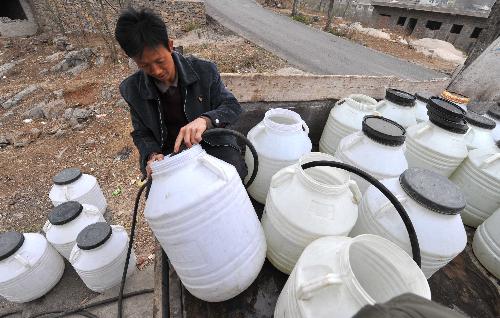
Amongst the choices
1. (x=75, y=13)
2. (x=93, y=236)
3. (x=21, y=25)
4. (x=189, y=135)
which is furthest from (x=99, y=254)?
(x=21, y=25)

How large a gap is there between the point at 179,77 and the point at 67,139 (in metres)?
5.36

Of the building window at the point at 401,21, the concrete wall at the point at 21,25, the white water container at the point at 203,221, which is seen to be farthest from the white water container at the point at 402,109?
the building window at the point at 401,21

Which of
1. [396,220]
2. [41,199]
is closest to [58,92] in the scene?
[41,199]

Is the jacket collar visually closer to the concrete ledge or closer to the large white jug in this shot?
the concrete ledge

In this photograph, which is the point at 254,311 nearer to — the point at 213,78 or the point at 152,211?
the point at 152,211

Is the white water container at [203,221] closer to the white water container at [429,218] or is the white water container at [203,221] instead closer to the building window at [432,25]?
the white water container at [429,218]

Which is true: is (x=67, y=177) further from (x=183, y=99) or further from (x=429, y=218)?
(x=429, y=218)

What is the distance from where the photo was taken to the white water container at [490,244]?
1761 mm

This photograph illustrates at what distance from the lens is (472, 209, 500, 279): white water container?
176 cm

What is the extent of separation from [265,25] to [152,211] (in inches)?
655

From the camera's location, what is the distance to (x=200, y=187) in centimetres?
118

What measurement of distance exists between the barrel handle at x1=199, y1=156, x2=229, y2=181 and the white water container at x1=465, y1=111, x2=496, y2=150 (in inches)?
84.3

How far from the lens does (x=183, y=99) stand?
2137mm

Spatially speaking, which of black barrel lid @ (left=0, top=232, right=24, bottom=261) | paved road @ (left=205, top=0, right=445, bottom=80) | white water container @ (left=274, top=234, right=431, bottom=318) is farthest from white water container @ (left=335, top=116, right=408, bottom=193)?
paved road @ (left=205, top=0, right=445, bottom=80)
